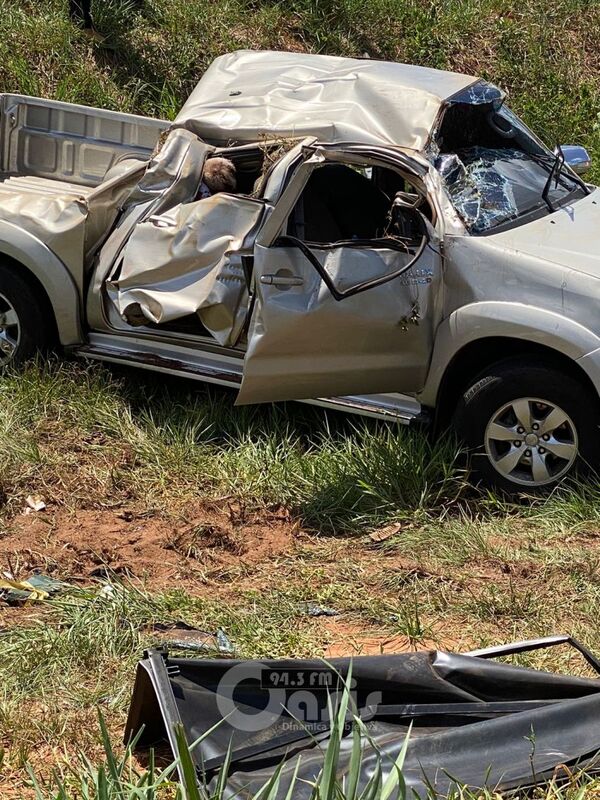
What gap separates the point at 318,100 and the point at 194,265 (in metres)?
1.24

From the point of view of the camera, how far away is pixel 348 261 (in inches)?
210

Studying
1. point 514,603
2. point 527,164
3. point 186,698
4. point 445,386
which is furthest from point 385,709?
point 527,164

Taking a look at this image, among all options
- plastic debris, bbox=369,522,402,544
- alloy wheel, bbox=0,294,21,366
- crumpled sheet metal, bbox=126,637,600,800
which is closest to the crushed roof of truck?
alloy wheel, bbox=0,294,21,366

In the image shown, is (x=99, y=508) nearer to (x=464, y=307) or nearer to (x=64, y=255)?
(x=64, y=255)

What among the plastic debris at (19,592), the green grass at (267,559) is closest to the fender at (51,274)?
the green grass at (267,559)

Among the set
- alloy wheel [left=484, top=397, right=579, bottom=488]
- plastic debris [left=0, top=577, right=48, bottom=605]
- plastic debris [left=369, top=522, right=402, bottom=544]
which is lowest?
plastic debris [left=0, top=577, right=48, bottom=605]

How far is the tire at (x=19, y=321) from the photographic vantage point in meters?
6.52

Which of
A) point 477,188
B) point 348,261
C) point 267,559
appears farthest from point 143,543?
point 477,188

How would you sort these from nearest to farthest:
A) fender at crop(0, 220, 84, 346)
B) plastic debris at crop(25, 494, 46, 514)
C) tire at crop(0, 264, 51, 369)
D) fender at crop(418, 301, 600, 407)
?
fender at crop(418, 301, 600, 407) < plastic debris at crop(25, 494, 46, 514) < fender at crop(0, 220, 84, 346) < tire at crop(0, 264, 51, 369)

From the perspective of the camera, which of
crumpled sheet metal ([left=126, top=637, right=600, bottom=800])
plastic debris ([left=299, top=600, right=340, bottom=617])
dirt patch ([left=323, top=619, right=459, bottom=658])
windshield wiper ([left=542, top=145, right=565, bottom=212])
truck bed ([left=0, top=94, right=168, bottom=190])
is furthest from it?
truck bed ([left=0, top=94, right=168, bottom=190])

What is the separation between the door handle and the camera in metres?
5.32

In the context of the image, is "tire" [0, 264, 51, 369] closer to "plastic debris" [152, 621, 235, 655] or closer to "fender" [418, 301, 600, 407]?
"fender" [418, 301, 600, 407]

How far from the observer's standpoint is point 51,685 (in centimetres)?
395

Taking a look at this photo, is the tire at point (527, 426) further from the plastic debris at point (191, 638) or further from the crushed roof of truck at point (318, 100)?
the plastic debris at point (191, 638)
